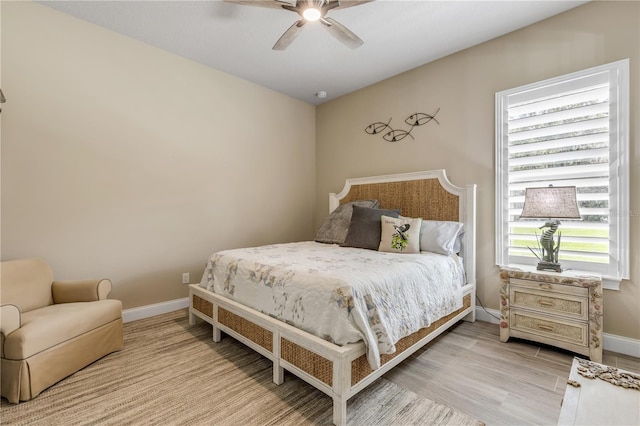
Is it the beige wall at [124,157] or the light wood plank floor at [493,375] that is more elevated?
the beige wall at [124,157]

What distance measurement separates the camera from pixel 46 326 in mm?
1784

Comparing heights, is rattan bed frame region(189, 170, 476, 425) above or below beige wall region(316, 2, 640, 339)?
below

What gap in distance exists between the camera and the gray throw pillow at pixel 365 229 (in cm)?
295

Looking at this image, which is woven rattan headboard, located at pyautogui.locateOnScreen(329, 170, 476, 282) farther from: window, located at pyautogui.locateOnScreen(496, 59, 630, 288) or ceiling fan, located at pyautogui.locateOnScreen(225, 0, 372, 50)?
ceiling fan, located at pyautogui.locateOnScreen(225, 0, 372, 50)

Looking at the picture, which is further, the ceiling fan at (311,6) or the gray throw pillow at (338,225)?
the gray throw pillow at (338,225)

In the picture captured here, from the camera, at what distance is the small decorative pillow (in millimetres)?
2736

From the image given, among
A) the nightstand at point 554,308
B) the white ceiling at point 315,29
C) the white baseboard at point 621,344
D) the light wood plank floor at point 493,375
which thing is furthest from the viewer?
the white ceiling at point 315,29

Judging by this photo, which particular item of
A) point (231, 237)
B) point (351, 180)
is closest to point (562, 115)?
point (351, 180)

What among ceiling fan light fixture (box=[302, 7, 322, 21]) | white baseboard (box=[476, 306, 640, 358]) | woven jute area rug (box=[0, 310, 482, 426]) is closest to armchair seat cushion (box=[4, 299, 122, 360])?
woven jute area rug (box=[0, 310, 482, 426])

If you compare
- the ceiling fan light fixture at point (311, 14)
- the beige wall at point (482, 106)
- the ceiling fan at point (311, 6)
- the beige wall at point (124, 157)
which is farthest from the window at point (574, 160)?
the beige wall at point (124, 157)

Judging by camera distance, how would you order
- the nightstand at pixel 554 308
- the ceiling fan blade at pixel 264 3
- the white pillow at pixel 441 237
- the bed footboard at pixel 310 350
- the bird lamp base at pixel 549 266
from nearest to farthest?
the bed footboard at pixel 310 350
the ceiling fan blade at pixel 264 3
the nightstand at pixel 554 308
the bird lamp base at pixel 549 266
the white pillow at pixel 441 237

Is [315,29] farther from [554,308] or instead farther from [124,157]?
[554,308]

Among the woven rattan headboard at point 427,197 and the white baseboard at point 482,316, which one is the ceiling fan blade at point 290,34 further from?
the white baseboard at point 482,316

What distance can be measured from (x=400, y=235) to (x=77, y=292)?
2755 millimetres
